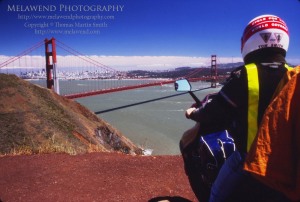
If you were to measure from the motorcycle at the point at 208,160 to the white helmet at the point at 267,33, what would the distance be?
341 mm

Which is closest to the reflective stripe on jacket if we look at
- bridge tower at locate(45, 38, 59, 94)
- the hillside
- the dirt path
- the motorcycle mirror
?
the motorcycle mirror

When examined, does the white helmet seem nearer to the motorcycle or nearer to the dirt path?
the motorcycle

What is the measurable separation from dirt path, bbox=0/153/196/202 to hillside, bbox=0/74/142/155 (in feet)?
2.50

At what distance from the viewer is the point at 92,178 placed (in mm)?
3156

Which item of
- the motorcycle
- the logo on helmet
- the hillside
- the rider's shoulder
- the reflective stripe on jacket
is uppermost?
the logo on helmet

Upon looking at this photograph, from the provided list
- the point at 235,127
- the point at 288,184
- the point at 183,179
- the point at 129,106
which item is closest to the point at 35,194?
the point at 183,179

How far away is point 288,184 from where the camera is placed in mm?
1008

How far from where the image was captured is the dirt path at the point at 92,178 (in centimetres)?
278

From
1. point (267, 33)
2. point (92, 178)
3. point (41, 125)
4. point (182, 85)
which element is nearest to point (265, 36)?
point (267, 33)

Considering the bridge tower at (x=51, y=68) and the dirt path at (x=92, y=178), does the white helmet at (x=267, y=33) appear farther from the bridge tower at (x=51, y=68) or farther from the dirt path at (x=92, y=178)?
the bridge tower at (x=51, y=68)

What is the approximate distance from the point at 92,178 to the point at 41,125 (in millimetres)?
4504

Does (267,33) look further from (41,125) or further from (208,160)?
(41,125)

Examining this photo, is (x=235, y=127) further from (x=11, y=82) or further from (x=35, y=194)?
(x=11, y=82)

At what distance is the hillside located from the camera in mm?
5808
